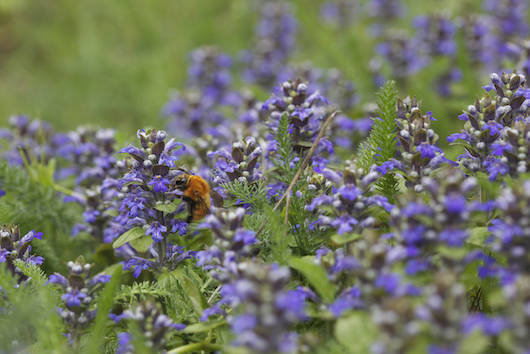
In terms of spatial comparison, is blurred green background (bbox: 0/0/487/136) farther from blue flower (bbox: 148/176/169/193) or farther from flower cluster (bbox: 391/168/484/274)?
flower cluster (bbox: 391/168/484/274)

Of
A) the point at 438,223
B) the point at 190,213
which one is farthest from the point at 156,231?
the point at 438,223

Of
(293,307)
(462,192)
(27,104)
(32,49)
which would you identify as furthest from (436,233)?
(32,49)

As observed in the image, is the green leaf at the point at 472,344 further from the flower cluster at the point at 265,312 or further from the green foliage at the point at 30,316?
the green foliage at the point at 30,316

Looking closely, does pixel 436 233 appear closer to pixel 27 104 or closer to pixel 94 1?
pixel 27 104

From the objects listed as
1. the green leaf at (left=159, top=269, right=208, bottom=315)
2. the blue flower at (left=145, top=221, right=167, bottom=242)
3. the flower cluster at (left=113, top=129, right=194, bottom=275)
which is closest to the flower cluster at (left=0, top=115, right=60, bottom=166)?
the flower cluster at (left=113, top=129, right=194, bottom=275)

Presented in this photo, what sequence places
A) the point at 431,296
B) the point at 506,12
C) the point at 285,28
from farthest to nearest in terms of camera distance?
the point at 285,28 < the point at 506,12 < the point at 431,296

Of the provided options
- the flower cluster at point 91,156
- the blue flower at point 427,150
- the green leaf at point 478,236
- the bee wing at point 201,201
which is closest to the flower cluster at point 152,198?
the bee wing at point 201,201

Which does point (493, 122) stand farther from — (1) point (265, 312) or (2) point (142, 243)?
(2) point (142, 243)
